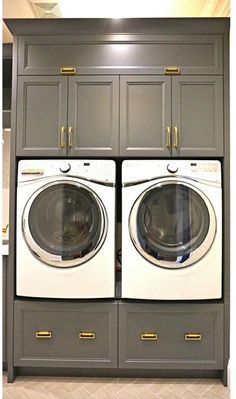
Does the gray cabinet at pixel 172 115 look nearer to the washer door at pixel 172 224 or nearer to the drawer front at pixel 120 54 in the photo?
the drawer front at pixel 120 54

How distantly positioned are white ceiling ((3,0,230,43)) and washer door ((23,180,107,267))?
156 centimetres

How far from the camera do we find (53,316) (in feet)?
7.42

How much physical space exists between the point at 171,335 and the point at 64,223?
1101mm

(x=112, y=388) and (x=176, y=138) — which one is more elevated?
(x=176, y=138)

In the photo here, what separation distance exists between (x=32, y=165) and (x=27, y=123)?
31 cm

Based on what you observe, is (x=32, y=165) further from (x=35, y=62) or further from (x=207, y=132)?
(x=207, y=132)

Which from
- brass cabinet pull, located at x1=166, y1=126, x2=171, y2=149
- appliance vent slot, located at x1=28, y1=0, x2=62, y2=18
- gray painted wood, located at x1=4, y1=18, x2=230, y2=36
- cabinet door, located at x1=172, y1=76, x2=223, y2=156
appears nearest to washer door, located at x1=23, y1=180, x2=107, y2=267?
brass cabinet pull, located at x1=166, y1=126, x2=171, y2=149

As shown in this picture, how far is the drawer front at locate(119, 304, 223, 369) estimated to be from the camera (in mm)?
2240

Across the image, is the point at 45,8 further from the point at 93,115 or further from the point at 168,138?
the point at 168,138

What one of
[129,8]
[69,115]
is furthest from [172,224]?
[129,8]

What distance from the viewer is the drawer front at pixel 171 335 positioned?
2.24 meters

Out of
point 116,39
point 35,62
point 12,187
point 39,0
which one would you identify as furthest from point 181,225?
point 39,0

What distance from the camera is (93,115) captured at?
7.53ft

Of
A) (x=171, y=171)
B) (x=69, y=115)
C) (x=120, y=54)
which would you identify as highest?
(x=120, y=54)
